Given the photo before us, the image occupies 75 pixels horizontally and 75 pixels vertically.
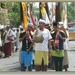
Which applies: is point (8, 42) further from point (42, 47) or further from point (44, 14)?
point (42, 47)

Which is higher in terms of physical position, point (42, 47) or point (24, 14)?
point (24, 14)

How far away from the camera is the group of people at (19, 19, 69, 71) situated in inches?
251

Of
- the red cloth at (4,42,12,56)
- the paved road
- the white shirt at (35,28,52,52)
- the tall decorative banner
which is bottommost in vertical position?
the paved road

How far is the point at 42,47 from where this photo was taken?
6.38m

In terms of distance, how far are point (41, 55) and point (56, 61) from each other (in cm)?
44

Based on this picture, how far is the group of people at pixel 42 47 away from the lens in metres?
6.39

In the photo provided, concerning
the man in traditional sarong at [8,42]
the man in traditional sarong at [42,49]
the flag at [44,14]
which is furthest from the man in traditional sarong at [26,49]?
the man in traditional sarong at [8,42]

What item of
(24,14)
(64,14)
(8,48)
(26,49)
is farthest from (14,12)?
(64,14)

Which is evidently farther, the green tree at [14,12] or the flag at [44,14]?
the flag at [44,14]

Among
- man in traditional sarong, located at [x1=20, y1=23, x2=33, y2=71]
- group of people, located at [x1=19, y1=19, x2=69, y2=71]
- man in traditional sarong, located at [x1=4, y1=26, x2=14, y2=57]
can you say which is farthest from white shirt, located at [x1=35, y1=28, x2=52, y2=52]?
man in traditional sarong, located at [x1=4, y1=26, x2=14, y2=57]

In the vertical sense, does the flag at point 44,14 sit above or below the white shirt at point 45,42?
above

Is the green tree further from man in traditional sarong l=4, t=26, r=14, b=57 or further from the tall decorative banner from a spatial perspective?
the tall decorative banner

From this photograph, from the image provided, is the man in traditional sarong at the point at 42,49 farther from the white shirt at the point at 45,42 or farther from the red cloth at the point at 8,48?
the red cloth at the point at 8,48

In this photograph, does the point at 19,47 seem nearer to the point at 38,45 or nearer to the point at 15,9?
the point at 38,45
